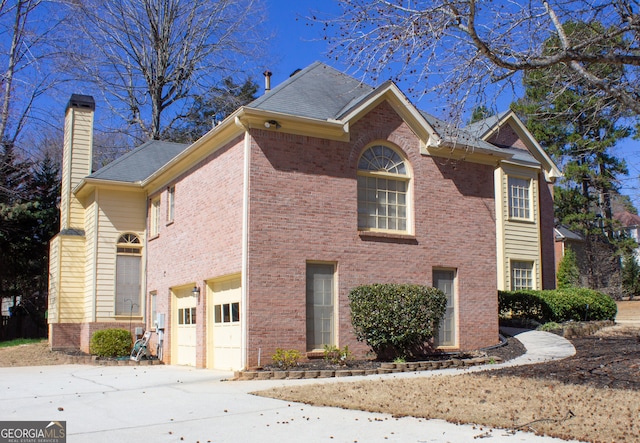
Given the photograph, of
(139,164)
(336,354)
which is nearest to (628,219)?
(139,164)

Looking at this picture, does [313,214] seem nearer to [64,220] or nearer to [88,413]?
[88,413]

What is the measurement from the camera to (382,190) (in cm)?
1689

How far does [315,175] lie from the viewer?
15688 millimetres

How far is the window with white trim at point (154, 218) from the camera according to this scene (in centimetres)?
2205

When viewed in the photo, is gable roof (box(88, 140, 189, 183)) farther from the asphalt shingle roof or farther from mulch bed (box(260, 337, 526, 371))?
mulch bed (box(260, 337, 526, 371))

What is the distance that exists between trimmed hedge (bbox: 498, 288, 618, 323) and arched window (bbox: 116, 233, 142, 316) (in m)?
12.3

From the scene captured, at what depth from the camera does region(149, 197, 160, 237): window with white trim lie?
22.1 m

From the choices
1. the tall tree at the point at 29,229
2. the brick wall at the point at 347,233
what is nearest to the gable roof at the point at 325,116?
the brick wall at the point at 347,233

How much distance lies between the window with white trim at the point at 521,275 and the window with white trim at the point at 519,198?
1806 mm

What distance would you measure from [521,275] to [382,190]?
1058cm

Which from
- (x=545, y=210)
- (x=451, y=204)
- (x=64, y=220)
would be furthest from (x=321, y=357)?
(x=545, y=210)

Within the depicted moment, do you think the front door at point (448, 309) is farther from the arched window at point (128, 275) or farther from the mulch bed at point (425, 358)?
the arched window at point (128, 275)

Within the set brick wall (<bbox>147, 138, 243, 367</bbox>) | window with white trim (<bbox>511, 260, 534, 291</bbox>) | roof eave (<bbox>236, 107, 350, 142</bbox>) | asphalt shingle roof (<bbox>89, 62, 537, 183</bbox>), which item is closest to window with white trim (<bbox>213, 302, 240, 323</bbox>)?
brick wall (<bbox>147, 138, 243, 367</bbox>)

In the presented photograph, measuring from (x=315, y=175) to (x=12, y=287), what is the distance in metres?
24.9
